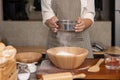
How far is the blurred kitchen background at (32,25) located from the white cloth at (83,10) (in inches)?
56.1

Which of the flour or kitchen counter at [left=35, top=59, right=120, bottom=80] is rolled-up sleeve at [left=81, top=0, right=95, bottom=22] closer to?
the flour

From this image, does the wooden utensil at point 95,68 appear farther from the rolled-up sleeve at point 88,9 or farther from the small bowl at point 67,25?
the rolled-up sleeve at point 88,9

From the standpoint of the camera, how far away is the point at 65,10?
1.65 metres

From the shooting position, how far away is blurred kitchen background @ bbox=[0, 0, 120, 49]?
3.05 meters

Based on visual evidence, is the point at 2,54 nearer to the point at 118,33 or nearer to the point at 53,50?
the point at 53,50

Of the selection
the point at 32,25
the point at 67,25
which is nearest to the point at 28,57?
the point at 67,25

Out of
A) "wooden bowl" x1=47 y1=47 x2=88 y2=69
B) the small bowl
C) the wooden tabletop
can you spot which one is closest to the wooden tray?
"wooden bowl" x1=47 y1=47 x2=88 y2=69

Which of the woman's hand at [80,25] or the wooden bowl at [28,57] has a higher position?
the woman's hand at [80,25]

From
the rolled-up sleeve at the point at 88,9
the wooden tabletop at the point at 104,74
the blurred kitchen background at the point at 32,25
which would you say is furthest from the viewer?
the blurred kitchen background at the point at 32,25

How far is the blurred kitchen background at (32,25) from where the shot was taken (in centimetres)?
305

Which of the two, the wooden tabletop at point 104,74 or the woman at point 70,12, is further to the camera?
the woman at point 70,12

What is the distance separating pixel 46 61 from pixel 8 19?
1.97 meters

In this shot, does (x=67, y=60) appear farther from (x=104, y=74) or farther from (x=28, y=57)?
(x=28, y=57)

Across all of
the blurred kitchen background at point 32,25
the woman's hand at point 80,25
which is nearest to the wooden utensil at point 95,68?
the woman's hand at point 80,25
